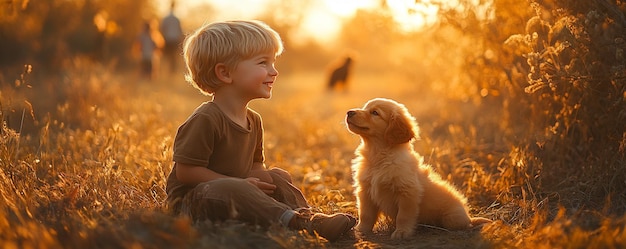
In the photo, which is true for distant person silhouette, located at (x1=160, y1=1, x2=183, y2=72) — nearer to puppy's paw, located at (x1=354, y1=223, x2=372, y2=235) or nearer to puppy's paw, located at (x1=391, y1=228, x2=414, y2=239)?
puppy's paw, located at (x1=354, y1=223, x2=372, y2=235)

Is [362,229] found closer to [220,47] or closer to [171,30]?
[220,47]

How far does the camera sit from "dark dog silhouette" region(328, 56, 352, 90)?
55.3 feet

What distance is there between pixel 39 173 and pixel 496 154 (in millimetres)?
3725

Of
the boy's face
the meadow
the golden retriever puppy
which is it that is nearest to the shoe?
the meadow

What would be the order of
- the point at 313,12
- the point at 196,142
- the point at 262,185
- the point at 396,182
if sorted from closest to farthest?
1. the point at 196,142
2. the point at 262,185
3. the point at 396,182
4. the point at 313,12

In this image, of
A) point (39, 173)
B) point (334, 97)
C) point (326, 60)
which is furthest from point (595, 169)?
point (326, 60)

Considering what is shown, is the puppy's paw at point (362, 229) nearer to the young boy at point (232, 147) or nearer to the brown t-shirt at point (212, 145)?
the young boy at point (232, 147)

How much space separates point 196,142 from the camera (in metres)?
3.41

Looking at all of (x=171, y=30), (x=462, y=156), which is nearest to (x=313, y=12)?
(x=171, y=30)

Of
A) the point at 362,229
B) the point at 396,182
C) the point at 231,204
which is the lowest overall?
the point at 362,229

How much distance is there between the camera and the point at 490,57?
21.2 feet

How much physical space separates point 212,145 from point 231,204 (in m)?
0.37

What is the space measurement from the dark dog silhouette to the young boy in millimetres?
12912

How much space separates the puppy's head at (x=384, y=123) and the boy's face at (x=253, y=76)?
0.63 m
